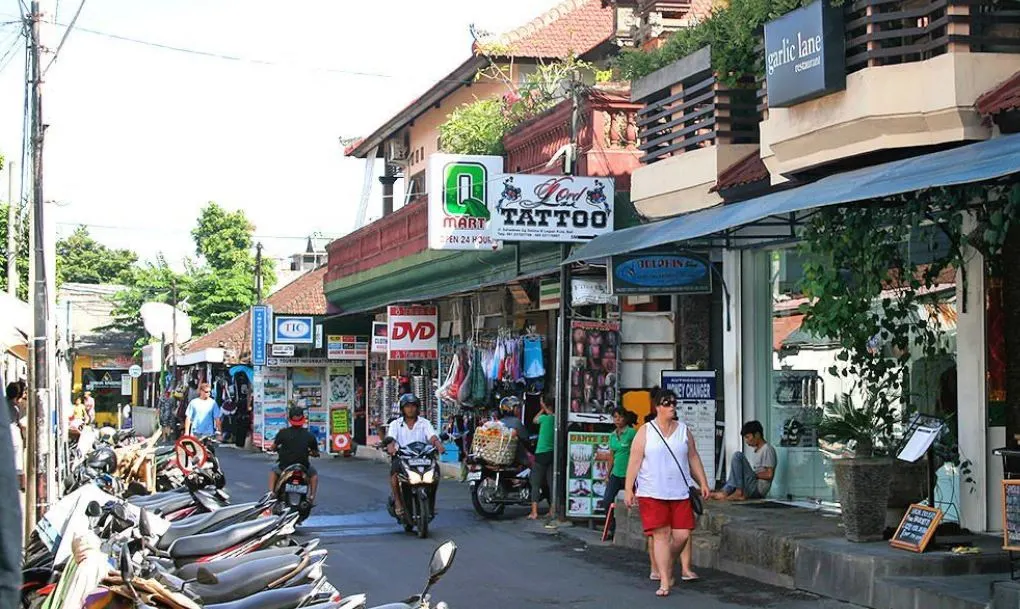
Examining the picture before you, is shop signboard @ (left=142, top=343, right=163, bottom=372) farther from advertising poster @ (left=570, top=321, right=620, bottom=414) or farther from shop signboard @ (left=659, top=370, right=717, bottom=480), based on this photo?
shop signboard @ (left=659, top=370, right=717, bottom=480)

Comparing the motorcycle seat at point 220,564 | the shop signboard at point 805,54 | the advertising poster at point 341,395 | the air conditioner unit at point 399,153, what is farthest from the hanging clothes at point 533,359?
the advertising poster at point 341,395

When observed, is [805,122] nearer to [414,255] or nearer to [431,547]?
[431,547]

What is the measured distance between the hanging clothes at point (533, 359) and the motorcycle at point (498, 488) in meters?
3.12

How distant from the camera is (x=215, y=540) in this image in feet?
27.0

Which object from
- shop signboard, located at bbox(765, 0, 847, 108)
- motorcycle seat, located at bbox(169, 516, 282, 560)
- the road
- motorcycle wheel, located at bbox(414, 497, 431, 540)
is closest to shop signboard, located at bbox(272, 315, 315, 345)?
the road

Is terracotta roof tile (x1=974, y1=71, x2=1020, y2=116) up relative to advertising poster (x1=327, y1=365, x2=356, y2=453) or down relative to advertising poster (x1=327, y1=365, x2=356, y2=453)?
up

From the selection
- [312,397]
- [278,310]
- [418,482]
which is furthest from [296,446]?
[278,310]

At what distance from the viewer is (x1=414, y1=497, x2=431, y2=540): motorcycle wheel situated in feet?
51.1

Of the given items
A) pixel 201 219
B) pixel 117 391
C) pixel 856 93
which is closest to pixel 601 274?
pixel 856 93

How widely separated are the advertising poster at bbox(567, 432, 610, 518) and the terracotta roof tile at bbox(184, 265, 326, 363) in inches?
Answer: 943

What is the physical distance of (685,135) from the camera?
627 inches

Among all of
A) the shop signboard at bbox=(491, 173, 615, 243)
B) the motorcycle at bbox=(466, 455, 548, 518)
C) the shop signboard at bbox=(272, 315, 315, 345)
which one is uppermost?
the shop signboard at bbox=(491, 173, 615, 243)

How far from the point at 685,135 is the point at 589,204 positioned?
170 centimetres

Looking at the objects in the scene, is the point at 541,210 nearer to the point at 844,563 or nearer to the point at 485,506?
the point at 485,506
